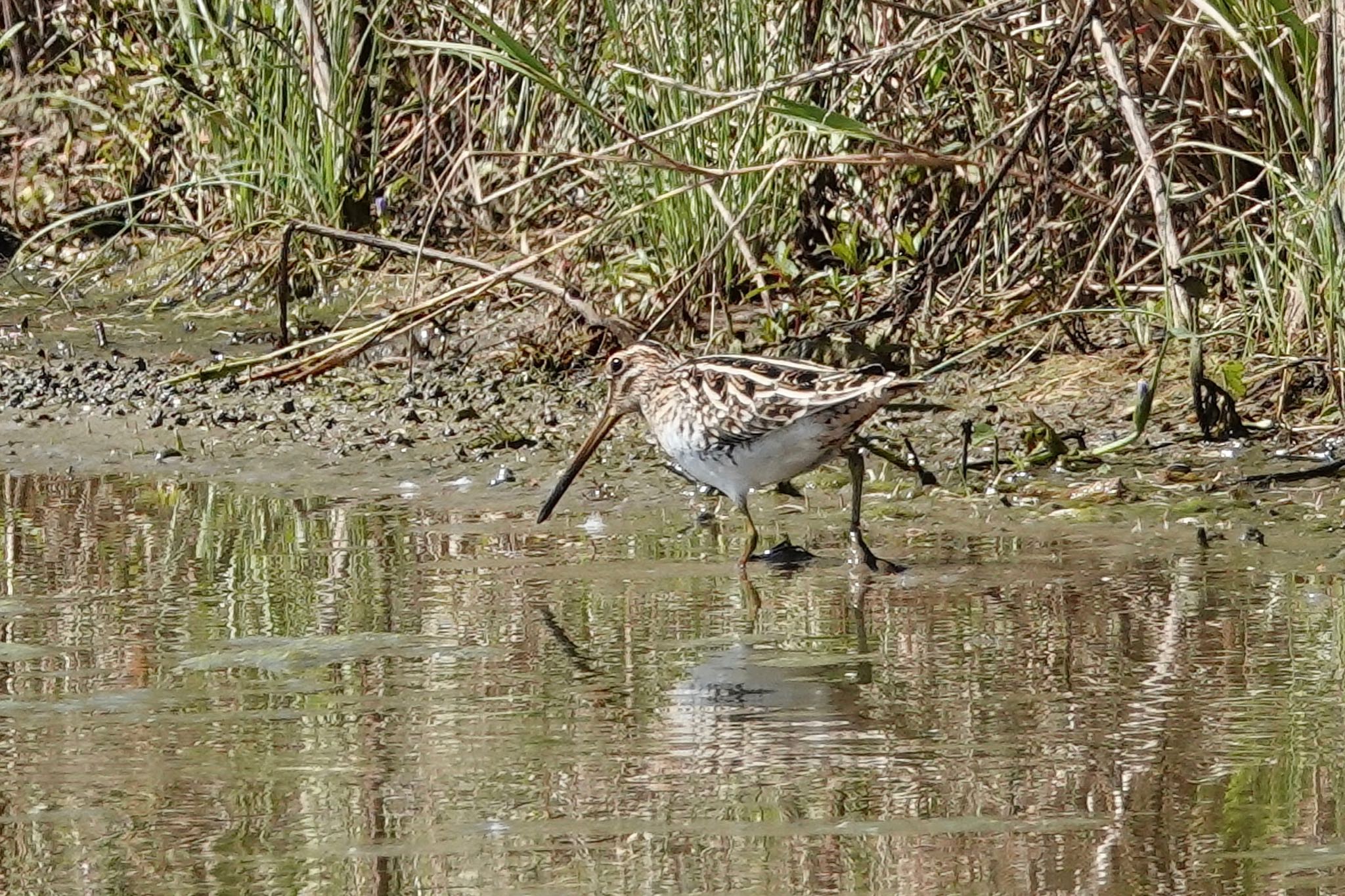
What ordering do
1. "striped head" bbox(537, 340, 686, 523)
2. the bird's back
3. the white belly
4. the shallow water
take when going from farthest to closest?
"striped head" bbox(537, 340, 686, 523), the white belly, the bird's back, the shallow water

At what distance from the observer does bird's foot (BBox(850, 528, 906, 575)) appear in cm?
518

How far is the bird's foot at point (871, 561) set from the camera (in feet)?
17.0

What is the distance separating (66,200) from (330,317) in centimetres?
192

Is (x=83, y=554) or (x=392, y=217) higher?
(x=392, y=217)

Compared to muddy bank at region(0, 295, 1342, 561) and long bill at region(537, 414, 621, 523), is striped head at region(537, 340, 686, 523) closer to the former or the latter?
long bill at region(537, 414, 621, 523)

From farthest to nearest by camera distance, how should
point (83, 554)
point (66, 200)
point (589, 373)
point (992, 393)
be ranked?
point (66, 200), point (589, 373), point (992, 393), point (83, 554)

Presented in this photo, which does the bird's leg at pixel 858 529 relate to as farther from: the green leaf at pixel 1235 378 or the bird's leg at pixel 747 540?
the green leaf at pixel 1235 378

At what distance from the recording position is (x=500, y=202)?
8.76 metres

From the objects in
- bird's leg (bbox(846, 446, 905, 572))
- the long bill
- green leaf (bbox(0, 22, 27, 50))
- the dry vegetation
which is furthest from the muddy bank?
green leaf (bbox(0, 22, 27, 50))

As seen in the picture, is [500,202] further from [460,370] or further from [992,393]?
[992,393]

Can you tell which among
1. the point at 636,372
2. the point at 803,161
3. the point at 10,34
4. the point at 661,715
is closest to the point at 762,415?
the point at 636,372

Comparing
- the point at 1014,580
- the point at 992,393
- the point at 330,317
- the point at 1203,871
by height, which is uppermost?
the point at 330,317

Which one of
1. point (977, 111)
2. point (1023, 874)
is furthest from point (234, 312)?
point (1023, 874)

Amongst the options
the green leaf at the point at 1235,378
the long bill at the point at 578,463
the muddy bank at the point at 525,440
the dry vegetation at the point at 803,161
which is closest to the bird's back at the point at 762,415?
the long bill at the point at 578,463
